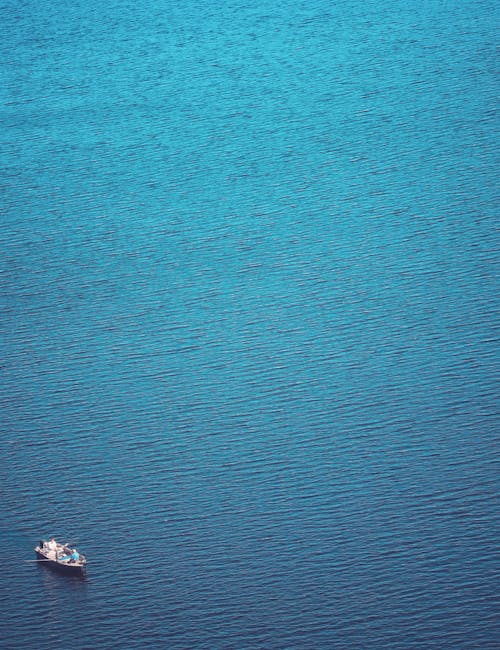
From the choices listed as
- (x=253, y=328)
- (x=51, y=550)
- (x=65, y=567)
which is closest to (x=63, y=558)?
(x=65, y=567)

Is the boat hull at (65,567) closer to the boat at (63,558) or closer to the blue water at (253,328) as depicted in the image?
the boat at (63,558)

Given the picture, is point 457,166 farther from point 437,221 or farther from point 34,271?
point 34,271

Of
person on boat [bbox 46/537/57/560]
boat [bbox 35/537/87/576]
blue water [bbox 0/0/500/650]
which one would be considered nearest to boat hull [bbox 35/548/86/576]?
boat [bbox 35/537/87/576]

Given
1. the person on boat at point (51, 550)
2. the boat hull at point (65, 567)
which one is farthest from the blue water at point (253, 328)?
the person on boat at point (51, 550)

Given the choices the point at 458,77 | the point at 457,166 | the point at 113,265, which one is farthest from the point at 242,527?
the point at 458,77

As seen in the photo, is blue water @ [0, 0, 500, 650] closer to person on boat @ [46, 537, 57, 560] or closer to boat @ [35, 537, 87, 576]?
boat @ [35, 537, 87, 576]
